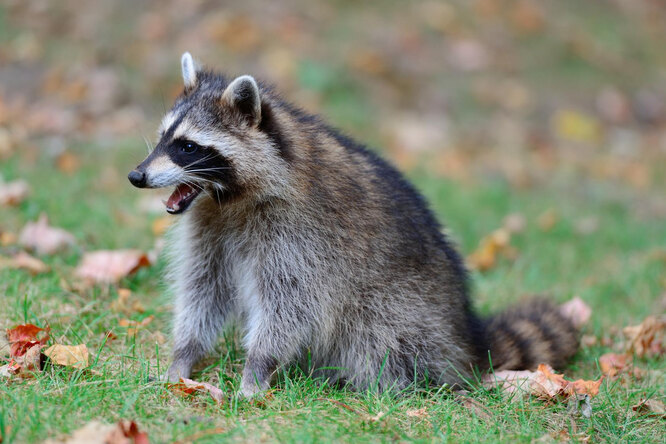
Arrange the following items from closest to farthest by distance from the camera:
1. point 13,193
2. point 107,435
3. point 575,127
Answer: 1. point 107,435
2. point 13,193
3. point 575,127

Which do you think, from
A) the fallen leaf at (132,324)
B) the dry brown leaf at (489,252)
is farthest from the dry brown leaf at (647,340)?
the fallen leaf at (132,324)

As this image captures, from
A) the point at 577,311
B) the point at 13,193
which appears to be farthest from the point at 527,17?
the point at 13,193

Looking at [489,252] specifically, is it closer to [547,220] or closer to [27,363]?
[547,220]

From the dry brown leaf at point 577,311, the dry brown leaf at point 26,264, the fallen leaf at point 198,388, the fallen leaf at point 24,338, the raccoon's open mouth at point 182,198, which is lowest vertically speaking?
the dry brown leaf at point 577,311

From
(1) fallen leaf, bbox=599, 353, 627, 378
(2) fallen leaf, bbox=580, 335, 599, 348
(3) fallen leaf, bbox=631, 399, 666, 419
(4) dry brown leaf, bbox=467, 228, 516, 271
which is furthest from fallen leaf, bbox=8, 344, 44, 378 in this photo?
(4) dry brown leaf, bbox=467, 228, 516, 271

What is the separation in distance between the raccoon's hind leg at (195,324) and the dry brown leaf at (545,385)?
59.8 inches

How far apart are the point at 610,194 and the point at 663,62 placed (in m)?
4.74

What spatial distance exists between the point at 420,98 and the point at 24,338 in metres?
7.49

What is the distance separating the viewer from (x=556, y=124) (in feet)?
34.8

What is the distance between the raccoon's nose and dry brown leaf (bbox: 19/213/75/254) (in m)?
1.85

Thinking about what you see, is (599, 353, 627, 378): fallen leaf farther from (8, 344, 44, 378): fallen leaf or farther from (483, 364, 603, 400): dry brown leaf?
(8, 344, 44, 378): fallen leaf

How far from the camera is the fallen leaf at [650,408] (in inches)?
149

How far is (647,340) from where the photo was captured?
4.76m

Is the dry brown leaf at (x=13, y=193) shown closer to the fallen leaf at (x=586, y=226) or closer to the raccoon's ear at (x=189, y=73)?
the raccoon's ear at (x=189, y=73)
